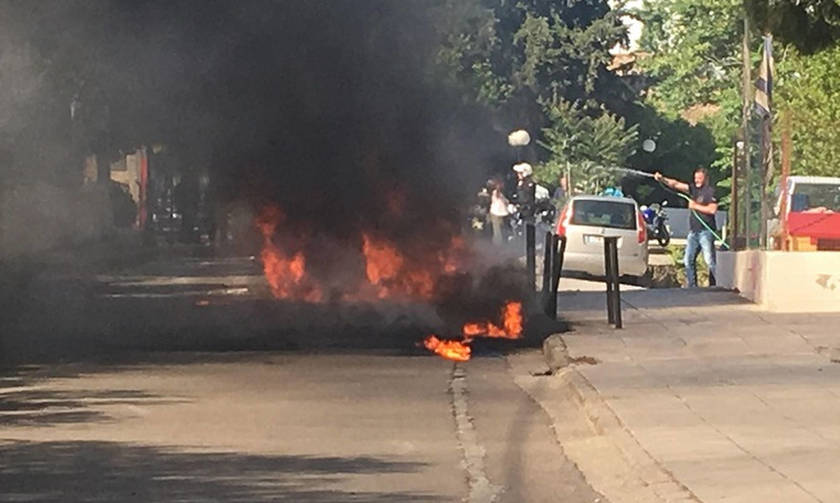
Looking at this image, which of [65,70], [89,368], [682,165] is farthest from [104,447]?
[682,165]

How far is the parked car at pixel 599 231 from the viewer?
1125 inches

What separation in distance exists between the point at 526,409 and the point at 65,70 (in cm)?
1605

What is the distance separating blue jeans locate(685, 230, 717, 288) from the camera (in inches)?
993

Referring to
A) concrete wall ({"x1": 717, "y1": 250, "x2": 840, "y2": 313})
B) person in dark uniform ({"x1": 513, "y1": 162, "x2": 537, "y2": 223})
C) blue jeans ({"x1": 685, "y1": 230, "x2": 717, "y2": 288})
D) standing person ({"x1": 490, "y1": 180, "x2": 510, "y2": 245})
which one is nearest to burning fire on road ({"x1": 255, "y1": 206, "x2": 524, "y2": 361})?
concrete wall ({"x1": 717, "y1": 250, "x2": 840, "y2": 313})

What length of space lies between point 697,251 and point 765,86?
447 centimetres

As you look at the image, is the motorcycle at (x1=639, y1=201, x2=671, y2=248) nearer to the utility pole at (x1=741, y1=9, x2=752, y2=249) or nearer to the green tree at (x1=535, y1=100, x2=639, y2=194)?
the green tree at (x1=535, y1=100, x2=639, y2=194)

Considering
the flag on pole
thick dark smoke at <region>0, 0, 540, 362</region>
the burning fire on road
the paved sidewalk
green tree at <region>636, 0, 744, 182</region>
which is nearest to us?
the paved sidewalk

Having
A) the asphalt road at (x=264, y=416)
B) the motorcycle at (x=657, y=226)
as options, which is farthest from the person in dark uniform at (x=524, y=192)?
the asphalt road at (x=264, y=416)

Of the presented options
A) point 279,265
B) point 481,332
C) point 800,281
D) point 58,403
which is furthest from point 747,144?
point 58,403

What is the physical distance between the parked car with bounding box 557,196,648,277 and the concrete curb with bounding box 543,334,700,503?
15233mm

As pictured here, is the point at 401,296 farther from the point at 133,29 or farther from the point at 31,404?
the point at 31,404

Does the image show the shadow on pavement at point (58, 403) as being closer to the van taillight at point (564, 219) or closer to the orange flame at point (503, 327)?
the orange flame at point (503, 327)

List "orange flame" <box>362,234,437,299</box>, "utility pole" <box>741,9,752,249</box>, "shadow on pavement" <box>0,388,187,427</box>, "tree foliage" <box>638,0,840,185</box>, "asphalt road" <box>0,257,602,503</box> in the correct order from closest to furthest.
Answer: "asphalt road" <box>0,257,602,503</box> < "shadow on pavement" <box>0,388,187,427</box> < "tree foliage" <box>638,0,840,185</box> < "orange flame" <box>362,234,437,299</box> < "utility pole" <box>741,9,752,249</box>

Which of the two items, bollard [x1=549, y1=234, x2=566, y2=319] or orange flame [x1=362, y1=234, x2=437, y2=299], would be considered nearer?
bollard [x1=549, y1=234, x2=566, y2=319]
